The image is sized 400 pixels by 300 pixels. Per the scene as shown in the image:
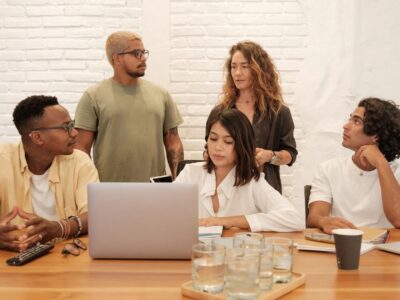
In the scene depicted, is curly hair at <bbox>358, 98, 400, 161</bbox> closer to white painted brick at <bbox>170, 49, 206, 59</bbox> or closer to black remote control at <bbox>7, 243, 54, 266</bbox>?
white painted brick at <bbox>170, 49, 206, 59</bbox>

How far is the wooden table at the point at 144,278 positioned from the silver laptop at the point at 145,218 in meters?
0.05

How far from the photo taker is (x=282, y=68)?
12.5 feet

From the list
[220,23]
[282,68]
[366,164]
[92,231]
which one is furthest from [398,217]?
[220,23]

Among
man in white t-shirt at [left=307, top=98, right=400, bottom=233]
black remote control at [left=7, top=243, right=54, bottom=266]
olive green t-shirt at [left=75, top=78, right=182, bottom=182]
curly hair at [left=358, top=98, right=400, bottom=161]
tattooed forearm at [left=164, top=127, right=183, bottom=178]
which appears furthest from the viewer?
tattooed forearm at [left=164, top=127, right=183, bottom=178]

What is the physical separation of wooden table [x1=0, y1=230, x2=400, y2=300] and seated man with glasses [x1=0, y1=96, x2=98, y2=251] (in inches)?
21.4

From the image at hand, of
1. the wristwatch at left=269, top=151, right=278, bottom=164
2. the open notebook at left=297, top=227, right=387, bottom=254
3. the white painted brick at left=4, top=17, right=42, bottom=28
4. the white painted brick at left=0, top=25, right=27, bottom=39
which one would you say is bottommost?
the open notebook at left=297, top=227, right=387, bottom=254

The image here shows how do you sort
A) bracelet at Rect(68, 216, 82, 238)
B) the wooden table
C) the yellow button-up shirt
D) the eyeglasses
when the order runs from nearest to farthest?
the wooden table → the eyeglasses → bracelet at Rect(68, 216, 82, 238) → the yellow button-up shirt

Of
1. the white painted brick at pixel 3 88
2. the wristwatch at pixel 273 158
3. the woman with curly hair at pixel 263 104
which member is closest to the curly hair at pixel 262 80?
the woman with curly hair at pixel 263 104

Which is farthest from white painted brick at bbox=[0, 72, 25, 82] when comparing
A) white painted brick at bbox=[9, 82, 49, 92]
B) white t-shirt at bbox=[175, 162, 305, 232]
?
white t-shirt at bbox=[175, 162, 305, 232]

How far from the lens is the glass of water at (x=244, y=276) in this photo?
132 cm

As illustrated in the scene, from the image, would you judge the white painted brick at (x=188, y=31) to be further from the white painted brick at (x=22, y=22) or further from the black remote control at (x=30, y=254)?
the black remote control at (x=30, y=254)

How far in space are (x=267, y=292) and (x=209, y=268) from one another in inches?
6.3

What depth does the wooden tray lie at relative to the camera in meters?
1.37

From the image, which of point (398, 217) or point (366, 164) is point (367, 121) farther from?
point (398, 217)
